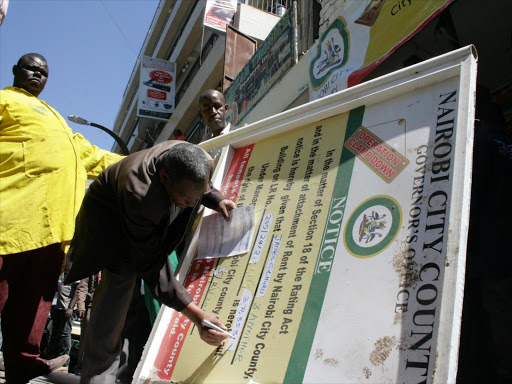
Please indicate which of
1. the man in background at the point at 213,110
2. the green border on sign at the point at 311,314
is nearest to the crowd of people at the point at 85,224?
the green border on sign at the point at 311,314

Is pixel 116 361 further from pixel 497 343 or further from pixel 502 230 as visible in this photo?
pixel 502 230

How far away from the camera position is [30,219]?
2.14 m

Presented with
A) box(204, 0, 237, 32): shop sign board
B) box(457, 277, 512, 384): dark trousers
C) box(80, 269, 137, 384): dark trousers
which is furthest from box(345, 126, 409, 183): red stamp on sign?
box(204, 0, 237, 32): shop sign board

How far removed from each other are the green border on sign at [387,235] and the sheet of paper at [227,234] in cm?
53

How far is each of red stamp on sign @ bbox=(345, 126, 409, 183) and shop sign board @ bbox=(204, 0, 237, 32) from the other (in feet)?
42.3

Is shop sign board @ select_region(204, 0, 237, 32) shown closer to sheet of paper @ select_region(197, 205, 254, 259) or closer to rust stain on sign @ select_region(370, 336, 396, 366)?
sheet of paper @ select_region(197, 205, 254, 259)

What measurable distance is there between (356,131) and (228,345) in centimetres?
96

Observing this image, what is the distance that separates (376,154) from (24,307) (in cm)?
195

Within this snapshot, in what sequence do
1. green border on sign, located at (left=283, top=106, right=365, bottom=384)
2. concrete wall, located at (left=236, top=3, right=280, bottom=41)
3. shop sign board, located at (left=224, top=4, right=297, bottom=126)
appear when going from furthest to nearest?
concrete wall, located at (left=236, top=3, right=280, bottom=41), shop sign board, located at (left=224, top=4, right=297, bottom=126), green border on sign, located at (left=283, top=106, right=365, bottom=384)

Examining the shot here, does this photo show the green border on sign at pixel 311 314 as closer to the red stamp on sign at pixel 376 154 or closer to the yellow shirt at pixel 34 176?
the red stamp on sign at pixel 376 154

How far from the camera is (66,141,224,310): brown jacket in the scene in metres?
1.68

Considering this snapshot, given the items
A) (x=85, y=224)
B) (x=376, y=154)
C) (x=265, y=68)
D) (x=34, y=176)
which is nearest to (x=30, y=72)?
(x=34, y=176)

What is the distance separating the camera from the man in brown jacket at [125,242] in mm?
1649

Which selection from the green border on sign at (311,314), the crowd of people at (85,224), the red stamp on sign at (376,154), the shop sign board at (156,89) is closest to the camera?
the green border on sign at (311,314)
